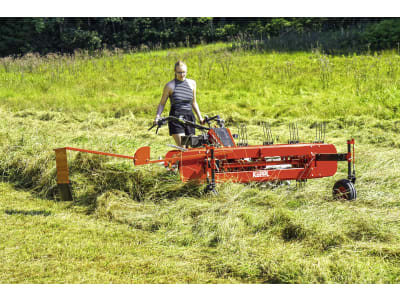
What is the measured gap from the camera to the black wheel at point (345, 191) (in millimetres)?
4797

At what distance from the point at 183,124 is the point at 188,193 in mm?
1064

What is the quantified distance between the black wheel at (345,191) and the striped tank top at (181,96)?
7.20 feet

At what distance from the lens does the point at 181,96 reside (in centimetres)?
576

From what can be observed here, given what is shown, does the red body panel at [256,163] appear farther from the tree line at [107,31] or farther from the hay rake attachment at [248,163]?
the tree line at [107,31]

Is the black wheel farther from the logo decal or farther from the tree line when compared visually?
the tree line

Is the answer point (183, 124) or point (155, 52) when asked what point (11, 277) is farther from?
point (155, 52)

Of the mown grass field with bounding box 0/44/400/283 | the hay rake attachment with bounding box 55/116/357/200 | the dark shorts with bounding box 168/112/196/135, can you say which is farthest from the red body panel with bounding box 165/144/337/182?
the dark shorts with bounding box 168/112/196/135

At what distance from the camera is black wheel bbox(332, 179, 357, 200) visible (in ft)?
15.7

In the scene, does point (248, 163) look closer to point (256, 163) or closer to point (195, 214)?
point (256, 163)

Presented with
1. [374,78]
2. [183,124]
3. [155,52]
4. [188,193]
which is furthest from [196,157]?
[155,52]

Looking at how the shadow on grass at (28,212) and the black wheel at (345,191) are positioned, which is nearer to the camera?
the black wheel at (345,191)

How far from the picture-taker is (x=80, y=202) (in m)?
5.38

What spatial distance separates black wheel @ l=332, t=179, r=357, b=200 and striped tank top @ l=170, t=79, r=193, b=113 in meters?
2.19

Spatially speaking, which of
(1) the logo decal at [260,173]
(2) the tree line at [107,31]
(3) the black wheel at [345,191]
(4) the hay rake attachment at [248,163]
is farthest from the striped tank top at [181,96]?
(2) the tree line at [107,31]
